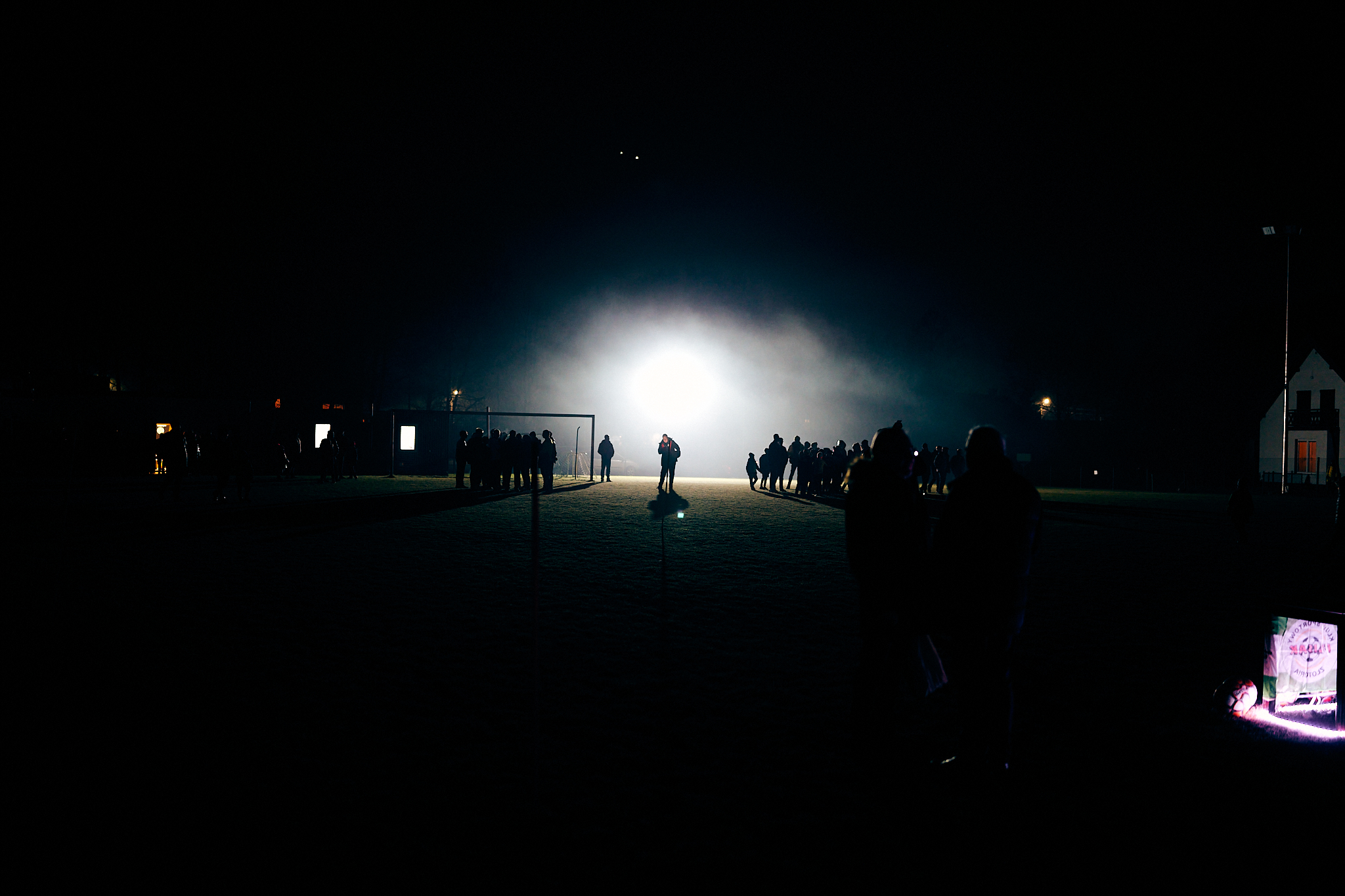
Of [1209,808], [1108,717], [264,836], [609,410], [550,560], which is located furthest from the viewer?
[609,410]

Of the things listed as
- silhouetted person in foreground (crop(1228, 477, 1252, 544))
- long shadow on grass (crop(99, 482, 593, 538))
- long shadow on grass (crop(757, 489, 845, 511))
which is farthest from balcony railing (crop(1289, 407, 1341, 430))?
long shadow on grass (crop(99, 482, 593, 538))

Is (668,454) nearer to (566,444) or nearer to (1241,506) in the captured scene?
(1241,506)

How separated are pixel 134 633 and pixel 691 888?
19.2ft

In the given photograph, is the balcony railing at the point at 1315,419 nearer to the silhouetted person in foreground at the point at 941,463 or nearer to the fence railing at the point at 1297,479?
the fence railing at the point at 1297,479

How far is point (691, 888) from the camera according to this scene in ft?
9.17

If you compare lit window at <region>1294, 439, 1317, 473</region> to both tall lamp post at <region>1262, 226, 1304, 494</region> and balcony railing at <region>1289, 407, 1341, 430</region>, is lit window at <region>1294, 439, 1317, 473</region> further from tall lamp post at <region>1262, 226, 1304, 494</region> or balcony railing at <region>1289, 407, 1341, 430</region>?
tall lamp post at <region>1262, 226, 1304, 494</region>

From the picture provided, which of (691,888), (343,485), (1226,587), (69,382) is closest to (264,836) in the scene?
(691,888)

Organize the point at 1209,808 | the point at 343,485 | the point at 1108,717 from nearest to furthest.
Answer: the point at 1209,808
the point at 1108,717
the point at 343,485

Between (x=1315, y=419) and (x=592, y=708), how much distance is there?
54.6 metres

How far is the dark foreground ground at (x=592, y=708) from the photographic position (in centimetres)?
334

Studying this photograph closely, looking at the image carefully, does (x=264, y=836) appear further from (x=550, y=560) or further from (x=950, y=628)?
(x=550, y=560)

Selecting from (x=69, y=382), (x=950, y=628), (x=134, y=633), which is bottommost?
(x=134, y=633)

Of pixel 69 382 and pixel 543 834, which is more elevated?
pixel 69 382

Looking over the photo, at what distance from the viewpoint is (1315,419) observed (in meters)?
44.0
